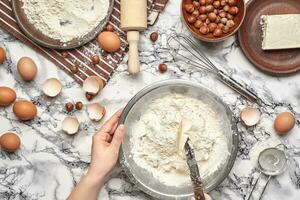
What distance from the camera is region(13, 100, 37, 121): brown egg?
153cm

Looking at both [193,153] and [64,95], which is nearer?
[193,153]

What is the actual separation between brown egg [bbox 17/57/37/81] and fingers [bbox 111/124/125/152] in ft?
0.96

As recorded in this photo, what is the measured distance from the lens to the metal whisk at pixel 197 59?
158 cm

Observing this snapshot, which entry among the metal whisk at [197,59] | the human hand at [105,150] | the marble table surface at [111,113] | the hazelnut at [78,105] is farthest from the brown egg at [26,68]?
the metal whisk at [197,59]

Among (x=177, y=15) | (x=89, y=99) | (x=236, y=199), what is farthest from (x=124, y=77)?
(x=236, y=199)

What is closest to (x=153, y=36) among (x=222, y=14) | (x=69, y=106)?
(x=222, y=14)

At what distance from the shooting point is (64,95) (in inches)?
62.7

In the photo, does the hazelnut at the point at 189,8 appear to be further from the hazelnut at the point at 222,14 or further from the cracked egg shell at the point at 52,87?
the cracked egg shell at the point at 52,87

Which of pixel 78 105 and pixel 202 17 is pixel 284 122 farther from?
pixel 78 105

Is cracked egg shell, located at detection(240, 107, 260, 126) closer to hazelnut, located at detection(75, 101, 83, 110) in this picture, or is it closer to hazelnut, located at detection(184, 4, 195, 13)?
hazelnut, located at detection(184, 4, 195, 13)

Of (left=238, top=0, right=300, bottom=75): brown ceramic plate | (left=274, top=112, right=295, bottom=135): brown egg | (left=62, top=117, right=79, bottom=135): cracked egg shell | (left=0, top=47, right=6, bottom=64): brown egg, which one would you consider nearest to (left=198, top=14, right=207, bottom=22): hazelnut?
(left=238, top=0, right=300, bottom=75): brown ceramic plate

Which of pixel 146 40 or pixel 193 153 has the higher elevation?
pixel 146 40

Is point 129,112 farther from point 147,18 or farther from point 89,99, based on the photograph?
point 147,18

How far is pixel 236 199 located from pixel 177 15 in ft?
1.75
